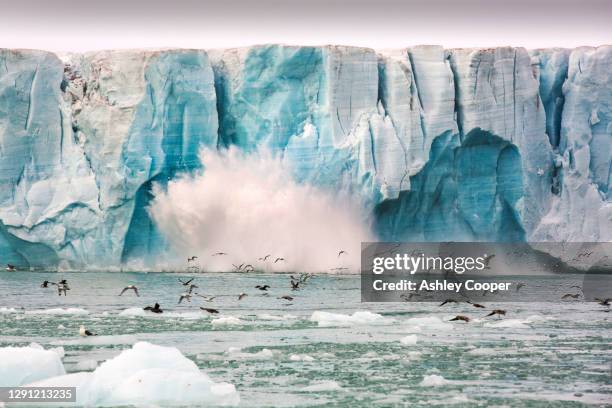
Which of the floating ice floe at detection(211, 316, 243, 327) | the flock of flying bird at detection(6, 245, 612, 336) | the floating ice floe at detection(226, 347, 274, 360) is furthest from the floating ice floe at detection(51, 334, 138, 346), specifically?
the floating ice floe at detection(211, 316, 243, 327)

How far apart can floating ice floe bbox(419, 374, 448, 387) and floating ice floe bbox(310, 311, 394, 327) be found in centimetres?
561

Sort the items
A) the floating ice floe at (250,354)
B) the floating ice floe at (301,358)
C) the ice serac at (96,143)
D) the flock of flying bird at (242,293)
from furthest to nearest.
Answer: the ice serac at (96,143)
the flock of flying bird at (242,293)
the floating ice floe at (250,354)
the floating ice floe at (301,358)

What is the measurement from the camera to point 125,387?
11750mm

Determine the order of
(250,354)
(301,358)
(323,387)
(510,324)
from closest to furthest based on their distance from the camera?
(323,387) → (301,358) → (250,354) → (510,324)

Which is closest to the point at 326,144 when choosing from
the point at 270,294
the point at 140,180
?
the point at 140,180

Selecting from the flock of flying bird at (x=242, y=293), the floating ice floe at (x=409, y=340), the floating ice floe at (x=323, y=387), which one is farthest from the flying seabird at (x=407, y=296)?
the floating ice floe at (x=323, y=387)

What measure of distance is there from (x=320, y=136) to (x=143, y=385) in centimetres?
1953

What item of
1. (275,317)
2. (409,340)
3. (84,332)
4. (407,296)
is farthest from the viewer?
(407,296)

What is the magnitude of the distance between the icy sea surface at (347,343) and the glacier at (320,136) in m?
5.49

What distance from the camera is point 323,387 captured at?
12805 millimetres

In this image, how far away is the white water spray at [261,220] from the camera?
3069 centimetres

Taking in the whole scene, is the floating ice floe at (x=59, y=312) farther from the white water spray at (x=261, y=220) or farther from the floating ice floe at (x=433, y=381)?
the white water spray at (x=261, y=220)

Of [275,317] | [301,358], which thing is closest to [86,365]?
[301,358]

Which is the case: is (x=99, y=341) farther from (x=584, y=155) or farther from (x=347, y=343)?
(x=584, y=155)
